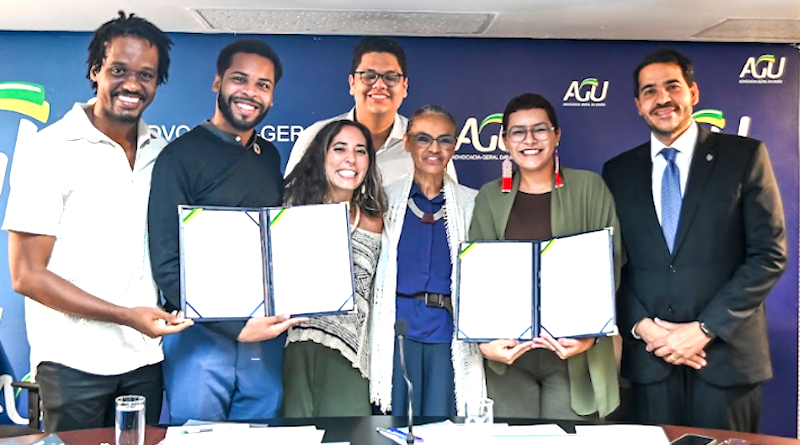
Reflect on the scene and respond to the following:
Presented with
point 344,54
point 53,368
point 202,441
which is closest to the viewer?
point 202,441

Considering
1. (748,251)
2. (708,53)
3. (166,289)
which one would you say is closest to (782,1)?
(708,53)

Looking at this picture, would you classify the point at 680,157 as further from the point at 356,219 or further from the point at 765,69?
the point at 356,219

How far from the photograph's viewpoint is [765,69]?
381cm

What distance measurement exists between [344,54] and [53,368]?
6.49ft

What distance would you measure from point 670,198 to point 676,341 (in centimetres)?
67

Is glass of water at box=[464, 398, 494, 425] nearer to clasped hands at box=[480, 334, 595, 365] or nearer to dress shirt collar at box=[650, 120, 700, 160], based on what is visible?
clasped hands at box=[480, 334, 595, 365]

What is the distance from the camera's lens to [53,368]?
10.3ft

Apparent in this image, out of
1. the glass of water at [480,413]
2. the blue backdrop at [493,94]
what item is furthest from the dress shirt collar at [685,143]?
the glass of water at [480,413]

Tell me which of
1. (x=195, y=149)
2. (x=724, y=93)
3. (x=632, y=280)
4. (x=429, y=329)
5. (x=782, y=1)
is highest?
(x=782, y=1)

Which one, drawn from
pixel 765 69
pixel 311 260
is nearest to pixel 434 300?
pixel 311 260

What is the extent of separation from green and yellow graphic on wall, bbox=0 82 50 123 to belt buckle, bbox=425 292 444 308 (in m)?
2.07

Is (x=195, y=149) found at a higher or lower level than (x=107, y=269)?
higher

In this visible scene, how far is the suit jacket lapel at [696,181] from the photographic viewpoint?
338 cm

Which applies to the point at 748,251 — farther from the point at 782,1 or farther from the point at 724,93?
the point at 782,1
